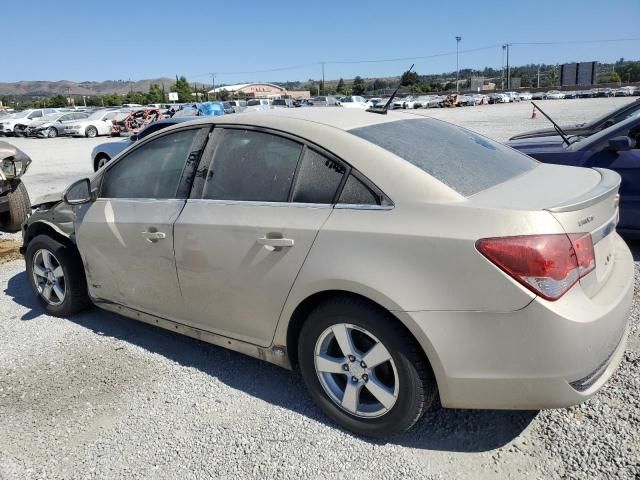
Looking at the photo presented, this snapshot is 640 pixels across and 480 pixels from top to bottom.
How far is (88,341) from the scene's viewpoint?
13.4 feet

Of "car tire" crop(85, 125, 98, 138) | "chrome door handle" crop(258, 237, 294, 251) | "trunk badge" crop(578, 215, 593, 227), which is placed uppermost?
"trunk badge" crop(578, 215, 593, 227)

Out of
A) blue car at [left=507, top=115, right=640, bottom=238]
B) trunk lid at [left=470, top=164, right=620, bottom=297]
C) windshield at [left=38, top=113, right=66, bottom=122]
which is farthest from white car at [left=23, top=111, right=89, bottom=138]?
trunk lid at [left=470, top=164, right=620, bottom=297]

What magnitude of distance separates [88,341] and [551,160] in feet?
15.9

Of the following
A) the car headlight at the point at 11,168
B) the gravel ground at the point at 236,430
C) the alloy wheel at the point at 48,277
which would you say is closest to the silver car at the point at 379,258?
the gravel ground at the point at 236,430

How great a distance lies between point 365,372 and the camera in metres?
2.67

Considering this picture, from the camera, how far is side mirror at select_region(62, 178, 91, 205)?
3.94m

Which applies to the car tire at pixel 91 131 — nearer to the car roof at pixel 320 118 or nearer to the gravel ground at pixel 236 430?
the gravel ground at pixel 236 430

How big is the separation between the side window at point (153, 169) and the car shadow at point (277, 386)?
1105 mm

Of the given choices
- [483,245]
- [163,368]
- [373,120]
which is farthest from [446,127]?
[163,368]

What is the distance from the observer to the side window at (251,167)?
296 cm

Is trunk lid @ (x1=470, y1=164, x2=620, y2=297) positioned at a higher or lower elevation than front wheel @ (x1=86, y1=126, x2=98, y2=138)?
higher

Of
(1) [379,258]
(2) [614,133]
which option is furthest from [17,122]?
(1) [379,258]

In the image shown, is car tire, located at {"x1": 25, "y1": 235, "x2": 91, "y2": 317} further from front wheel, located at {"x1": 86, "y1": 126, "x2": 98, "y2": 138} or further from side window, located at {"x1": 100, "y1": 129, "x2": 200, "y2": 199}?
front wheel, located at {"x1": 86, "y1": 126, "x2": 98, "y2": 138}

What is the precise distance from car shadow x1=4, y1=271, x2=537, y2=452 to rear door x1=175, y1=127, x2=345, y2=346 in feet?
1.33
